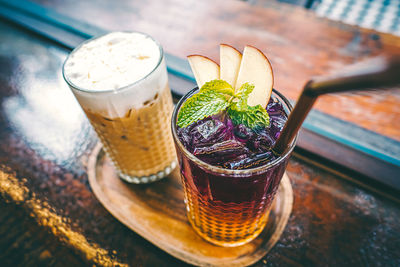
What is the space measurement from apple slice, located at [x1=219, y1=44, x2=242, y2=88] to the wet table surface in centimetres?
35

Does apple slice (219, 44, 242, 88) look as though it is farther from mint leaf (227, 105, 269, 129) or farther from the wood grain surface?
the wood grain surface

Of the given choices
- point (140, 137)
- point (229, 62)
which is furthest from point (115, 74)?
point (229, 62)

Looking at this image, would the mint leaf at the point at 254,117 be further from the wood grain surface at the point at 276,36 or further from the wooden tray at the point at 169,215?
the wood grain surface at the point at 276,36

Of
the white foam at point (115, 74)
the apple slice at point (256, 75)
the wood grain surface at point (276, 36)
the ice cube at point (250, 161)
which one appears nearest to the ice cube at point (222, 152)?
the ice cube at point (250, 161)

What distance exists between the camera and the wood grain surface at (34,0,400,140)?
1200 millimetres

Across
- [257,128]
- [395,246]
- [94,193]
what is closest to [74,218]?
[94,193]

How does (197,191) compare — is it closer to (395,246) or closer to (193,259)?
(193,259)

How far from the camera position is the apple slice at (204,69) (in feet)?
2.05

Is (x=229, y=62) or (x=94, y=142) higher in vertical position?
(x=229, y=62)

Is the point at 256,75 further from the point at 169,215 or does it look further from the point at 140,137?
the point at 169,215

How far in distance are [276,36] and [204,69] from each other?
116cm

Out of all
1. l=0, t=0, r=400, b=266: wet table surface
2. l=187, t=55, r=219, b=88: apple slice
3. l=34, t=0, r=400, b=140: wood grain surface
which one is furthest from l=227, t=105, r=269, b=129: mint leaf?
l=34, t=0, r=400, b=140: wood grain surface

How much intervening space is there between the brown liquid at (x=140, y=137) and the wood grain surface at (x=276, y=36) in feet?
2.25

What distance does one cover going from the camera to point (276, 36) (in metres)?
1.59
